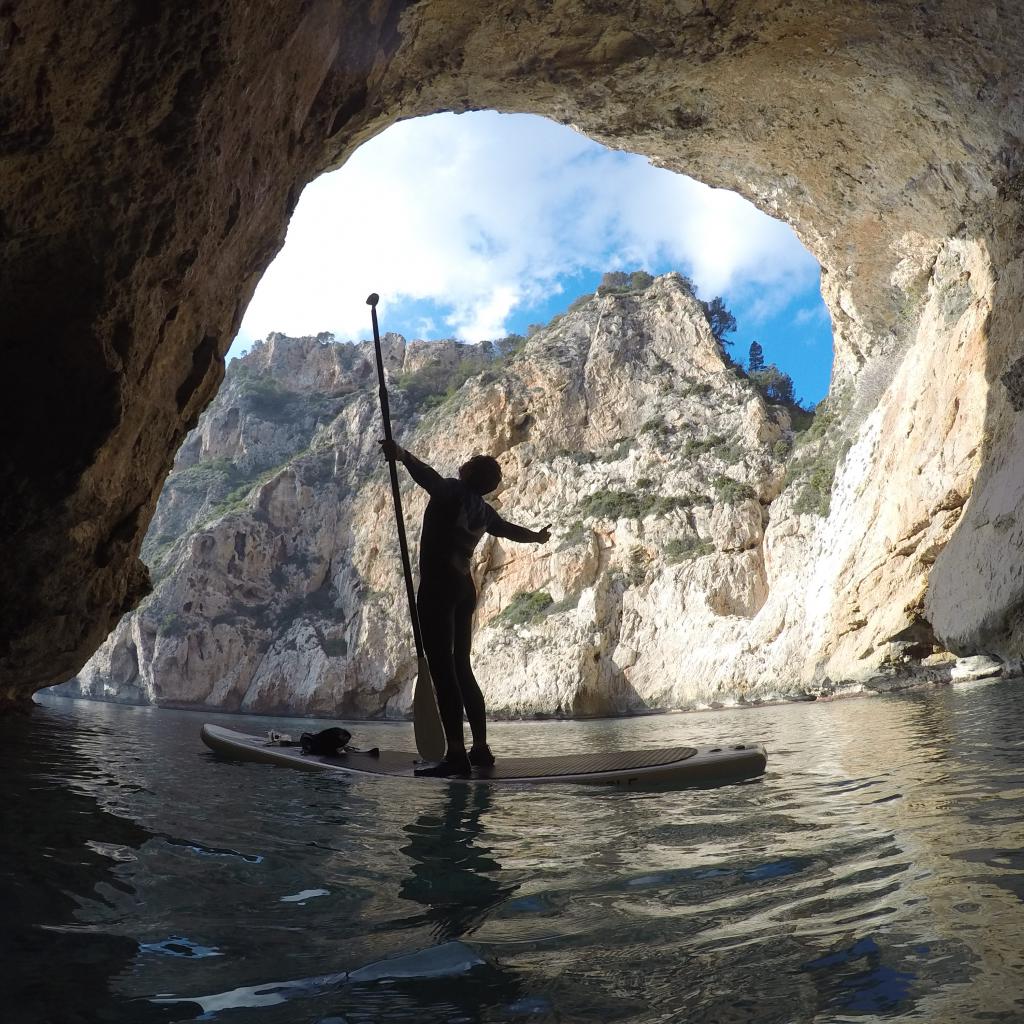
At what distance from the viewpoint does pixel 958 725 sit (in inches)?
248

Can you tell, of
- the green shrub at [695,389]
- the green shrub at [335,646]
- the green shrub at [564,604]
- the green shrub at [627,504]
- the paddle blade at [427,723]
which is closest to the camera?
the paddle blade at [427,723]

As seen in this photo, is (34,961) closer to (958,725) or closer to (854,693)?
(958,725)

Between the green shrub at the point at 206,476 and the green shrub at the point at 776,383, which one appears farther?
the green shrub at the point at 206,476

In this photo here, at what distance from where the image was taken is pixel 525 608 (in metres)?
33.4

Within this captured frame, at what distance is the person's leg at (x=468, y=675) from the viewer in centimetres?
547

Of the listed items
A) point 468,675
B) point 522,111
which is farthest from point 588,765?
point 522,111

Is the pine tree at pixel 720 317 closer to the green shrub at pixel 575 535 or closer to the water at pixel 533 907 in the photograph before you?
the green shrub at pixel 575 535

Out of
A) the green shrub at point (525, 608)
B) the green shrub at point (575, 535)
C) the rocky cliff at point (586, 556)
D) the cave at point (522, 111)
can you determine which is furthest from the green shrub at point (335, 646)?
the cave at point (522, 111)

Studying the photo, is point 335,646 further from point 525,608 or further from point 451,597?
point 451,597

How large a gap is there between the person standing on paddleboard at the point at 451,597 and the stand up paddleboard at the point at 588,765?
0.79 ft

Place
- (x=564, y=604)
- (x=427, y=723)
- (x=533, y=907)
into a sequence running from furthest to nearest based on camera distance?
1. (x=564, y=604)
2. (x=427, y=723)
3. (x=533, y=907)

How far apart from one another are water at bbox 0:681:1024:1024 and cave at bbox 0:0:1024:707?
11.0 feet

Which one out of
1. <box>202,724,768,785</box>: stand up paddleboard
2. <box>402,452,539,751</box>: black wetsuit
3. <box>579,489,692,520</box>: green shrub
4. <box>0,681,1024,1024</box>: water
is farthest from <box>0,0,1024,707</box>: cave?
<box>579,489,692,520</box>: green shrub

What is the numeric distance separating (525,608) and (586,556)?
3206 millimetres
